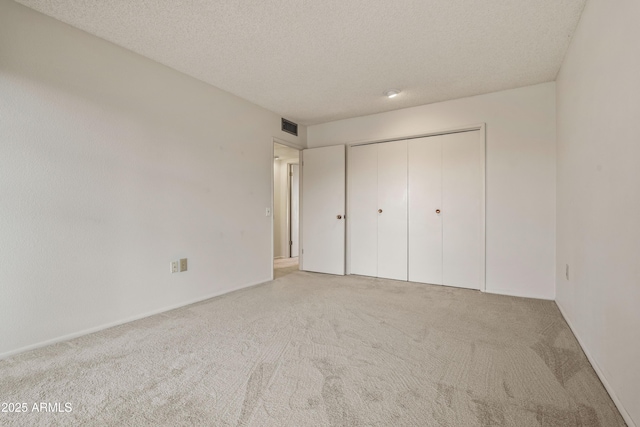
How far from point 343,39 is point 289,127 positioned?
2212 millimetres

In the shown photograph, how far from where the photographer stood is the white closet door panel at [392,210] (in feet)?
13.3

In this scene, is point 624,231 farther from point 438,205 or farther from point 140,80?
point 140,80

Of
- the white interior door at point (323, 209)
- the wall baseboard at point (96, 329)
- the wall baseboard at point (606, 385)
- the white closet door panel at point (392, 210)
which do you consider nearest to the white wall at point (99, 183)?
the wall baseboard at point (96, 329)

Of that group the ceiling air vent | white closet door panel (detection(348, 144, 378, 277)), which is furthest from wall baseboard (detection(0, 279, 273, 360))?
the ceiling air vent

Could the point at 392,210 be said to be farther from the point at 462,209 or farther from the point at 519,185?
the point at 519,185

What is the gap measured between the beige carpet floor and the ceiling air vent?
2.75m

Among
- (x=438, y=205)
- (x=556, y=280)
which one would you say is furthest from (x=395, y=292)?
(x=556, y=280)

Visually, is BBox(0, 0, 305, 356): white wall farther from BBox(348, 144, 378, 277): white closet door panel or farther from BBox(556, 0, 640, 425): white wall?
BBox(556, 0, 640, 425): white wall

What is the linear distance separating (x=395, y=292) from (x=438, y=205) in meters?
1.27

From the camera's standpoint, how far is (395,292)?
138 inches

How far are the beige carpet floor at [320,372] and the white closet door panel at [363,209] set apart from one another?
155cm

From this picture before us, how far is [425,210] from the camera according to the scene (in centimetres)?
389

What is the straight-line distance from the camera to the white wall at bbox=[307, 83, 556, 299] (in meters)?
3.18

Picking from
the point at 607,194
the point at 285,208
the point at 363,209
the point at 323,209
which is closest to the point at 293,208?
the point at 285,208
